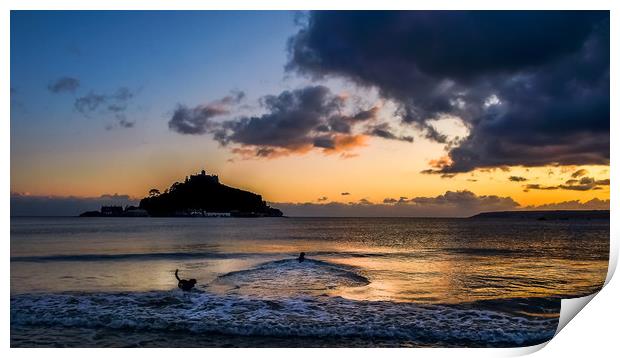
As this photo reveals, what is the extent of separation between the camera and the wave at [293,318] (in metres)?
4.46

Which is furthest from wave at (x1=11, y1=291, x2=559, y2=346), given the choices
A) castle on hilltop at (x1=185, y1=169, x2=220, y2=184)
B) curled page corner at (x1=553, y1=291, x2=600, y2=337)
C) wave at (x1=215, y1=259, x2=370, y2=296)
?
castle on hilltop at (x1=185, y1=169, x2=220, y2=184)

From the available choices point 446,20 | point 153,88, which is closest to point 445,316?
point 446,20

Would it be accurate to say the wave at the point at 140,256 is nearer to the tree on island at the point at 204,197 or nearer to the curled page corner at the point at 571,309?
the tree on island at the point at 204,197

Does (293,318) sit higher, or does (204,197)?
(204,197)

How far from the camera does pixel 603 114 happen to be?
5172mm

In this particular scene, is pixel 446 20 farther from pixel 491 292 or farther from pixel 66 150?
pixel 66 150

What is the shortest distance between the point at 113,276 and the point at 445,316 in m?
5.16

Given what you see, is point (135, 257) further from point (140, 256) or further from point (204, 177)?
point (204, 177)

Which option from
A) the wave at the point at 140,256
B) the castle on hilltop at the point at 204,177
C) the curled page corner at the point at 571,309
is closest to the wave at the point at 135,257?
the wave at the point at 140,256

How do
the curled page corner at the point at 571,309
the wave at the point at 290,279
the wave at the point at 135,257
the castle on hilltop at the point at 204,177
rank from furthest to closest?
the wave at the point at 135,257, the castle on hilltop at the point at 204,177, the wave at the point at 290,279, the curled page corner at the point at 571,309

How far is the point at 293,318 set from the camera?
4746 mm

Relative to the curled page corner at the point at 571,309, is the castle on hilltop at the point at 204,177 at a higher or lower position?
higher

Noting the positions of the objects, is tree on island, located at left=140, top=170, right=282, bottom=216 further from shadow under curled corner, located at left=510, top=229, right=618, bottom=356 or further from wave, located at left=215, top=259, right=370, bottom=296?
shadow under curled corner, located at left=510, top=229, right=618, bottom=356
